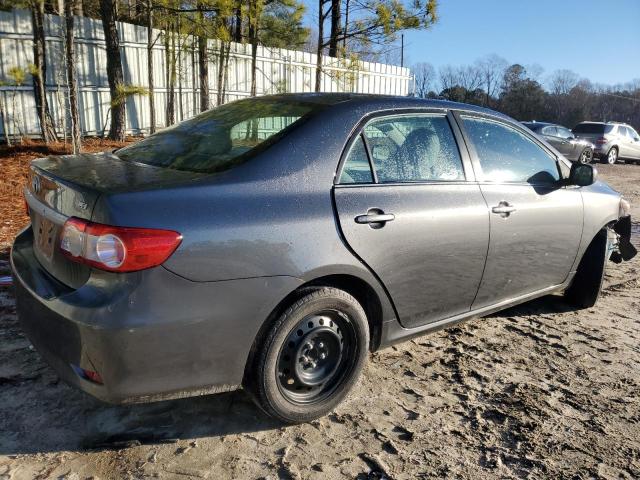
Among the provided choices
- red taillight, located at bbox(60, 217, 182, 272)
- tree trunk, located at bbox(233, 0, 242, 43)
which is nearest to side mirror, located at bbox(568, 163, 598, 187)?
red taillight, located at bbox(60, 217, 182, 272)

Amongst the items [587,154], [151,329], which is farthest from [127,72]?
[587,154]

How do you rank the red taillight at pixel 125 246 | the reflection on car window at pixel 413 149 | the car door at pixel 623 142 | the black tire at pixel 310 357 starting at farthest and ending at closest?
the car door at pixel 623 142
the reflection on car window at pixel 413 149
the black tire at pixel 310 357
the red taillight at pixel 125 246

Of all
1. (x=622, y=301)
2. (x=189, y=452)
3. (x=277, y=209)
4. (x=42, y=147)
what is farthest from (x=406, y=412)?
(x=42, y=147)

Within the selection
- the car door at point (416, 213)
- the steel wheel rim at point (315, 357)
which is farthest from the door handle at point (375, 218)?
the steel wheel rim at point (315, 357)

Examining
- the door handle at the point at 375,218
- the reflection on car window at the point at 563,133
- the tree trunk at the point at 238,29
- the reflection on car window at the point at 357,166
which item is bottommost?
the door handle at the point at 375,218

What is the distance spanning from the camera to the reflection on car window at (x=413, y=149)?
9.53 ft

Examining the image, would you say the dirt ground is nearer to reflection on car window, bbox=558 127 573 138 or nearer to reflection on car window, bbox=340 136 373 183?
reflection on car window, bbox=340 136 373 183

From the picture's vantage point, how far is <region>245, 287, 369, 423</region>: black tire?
2.45 m

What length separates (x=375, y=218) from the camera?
270 cm

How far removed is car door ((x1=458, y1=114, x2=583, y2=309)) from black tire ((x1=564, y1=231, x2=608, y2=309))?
1.20 ft

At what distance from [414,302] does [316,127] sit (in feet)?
3.61

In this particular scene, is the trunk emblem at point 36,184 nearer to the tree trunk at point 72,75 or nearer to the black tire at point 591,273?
the black tire at point 591,273

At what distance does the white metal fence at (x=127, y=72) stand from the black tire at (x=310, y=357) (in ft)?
31.3

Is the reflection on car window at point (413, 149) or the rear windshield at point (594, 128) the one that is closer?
the reflection on car window at point (413, 149)
